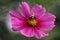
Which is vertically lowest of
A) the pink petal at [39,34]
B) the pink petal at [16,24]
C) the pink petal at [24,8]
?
the pink petal at [39,34]

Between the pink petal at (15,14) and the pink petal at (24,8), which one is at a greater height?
the pink petal at (24,8)

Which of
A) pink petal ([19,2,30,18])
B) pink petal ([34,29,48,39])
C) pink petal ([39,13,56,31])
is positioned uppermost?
pink petal ([19,2,30,18])

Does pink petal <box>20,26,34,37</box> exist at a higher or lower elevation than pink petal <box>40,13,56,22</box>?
lower

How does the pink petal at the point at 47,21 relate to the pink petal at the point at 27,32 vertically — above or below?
above

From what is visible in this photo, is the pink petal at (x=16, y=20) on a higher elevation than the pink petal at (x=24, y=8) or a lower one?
lower

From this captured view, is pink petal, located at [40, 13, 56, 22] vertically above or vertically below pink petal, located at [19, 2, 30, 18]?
below

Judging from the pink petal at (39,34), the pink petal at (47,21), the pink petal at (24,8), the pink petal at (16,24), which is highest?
the pink petal at (24,8)
